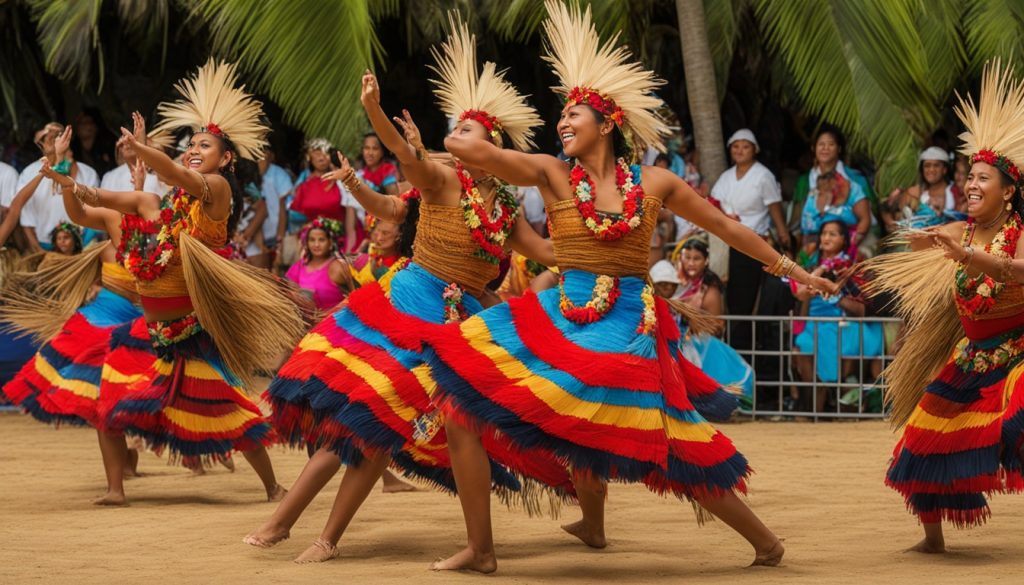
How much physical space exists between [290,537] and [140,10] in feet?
19.7

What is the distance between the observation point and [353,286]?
8.77 meters

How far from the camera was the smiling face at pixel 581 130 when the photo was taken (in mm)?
5461

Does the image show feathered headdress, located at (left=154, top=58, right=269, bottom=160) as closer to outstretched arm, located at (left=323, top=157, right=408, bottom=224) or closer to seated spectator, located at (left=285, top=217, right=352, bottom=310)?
outstretched arm, located at (left=323, top=157, right=408, bottom=224)

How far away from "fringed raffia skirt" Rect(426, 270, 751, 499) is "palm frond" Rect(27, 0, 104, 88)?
21.2 ft

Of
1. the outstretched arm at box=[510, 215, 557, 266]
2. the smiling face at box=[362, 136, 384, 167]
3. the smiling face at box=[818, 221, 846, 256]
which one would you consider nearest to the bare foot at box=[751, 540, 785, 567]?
the outstretched arm at box=[510, 215, 557, 266]

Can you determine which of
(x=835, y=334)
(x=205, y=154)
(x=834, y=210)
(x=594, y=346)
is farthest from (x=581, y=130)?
(x=834, y=210)

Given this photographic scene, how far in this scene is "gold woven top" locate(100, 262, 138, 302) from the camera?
7.96 m

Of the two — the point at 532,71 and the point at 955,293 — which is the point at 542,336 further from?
the point at 532,71

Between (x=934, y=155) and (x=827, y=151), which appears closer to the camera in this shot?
(x=934, y=155)

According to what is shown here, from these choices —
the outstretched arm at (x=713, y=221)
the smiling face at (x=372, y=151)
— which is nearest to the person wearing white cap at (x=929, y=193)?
the smiling face at (x=372, y=151)

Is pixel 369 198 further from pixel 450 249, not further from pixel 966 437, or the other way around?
pixel 966 437

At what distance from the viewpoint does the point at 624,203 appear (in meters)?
5.38

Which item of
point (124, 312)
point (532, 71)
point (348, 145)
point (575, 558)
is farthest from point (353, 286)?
point (532, 71)

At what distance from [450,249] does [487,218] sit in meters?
0.17
